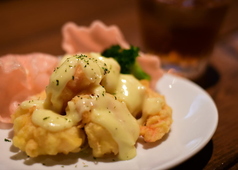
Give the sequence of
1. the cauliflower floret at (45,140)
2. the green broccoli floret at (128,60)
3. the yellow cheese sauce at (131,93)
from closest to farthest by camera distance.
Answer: the cauliflower floret at (45,140) < the yellow cheese sauce at (131,93) < the green broccoli floret at (128,60)

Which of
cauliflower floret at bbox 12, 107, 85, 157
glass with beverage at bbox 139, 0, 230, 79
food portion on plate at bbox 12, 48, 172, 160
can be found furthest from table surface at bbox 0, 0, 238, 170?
cauliflower floret at bbox 12, 107, 85, 157

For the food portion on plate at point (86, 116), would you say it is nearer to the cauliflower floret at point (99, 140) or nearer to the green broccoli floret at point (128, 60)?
the cauliflower floret at point (99, 140)

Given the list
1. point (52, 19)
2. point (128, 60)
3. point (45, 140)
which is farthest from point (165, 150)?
point (52, 19)

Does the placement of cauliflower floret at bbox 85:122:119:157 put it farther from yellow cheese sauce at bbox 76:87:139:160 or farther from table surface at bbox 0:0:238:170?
table surface at bbox 0:0:238:170

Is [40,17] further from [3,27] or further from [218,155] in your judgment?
[218,155]

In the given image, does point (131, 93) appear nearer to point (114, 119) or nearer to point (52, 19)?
point (114, 119)

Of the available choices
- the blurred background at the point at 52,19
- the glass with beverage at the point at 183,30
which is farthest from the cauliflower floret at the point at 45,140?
the blurred background at the point at 52,19
